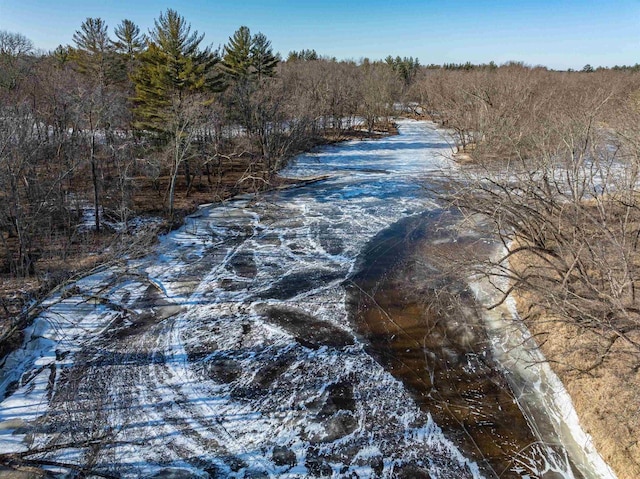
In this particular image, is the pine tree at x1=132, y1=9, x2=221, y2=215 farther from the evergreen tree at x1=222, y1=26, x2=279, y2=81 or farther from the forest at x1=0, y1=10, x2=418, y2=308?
the evergreen tree at x1=222, y1=26, x2=279, y2=81

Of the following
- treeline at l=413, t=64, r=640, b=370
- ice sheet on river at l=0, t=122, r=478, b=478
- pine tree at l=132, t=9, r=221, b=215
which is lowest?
ice sheet on river at l=0, t=122, r=478, b=478

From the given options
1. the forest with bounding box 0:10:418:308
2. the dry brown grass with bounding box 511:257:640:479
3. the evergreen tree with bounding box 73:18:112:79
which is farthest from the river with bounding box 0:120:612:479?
the evergreen tree with bounding box 73:18:112:79

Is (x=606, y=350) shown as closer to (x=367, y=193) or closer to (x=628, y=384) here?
(x=628, y=384)

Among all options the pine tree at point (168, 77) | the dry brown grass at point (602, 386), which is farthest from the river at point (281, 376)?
the pine tree at point (168, 77)

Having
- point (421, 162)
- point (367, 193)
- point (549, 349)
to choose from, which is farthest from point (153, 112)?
point (549, 349)

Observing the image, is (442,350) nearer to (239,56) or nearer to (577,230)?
(577,230)

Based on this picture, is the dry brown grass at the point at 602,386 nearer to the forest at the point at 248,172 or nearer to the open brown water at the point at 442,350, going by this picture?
the forest at the point at 248,172

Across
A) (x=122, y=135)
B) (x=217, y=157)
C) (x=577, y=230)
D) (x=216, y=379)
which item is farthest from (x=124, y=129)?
(x=577, y=230)
